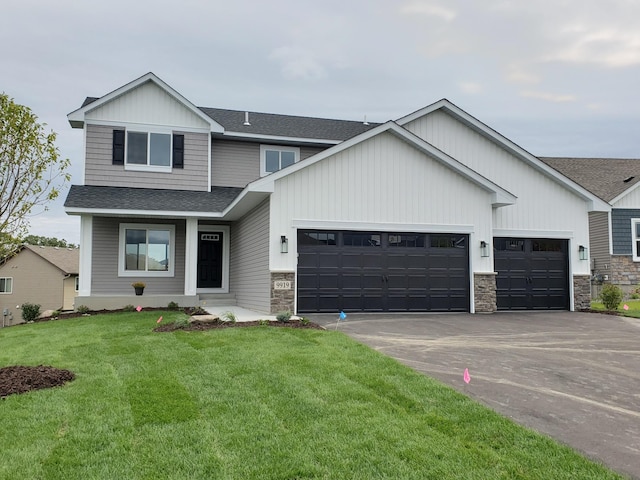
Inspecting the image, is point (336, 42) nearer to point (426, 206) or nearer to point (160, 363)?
point (426, 206)

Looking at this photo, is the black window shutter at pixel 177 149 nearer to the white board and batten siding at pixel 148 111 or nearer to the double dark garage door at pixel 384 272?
the white board and batten siding at pixel 148 111

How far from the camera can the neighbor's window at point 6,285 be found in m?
33.9

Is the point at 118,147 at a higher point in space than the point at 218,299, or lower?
higher

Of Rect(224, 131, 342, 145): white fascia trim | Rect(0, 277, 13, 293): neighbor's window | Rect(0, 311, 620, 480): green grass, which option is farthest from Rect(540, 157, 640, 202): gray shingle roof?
Rect(0, 277, 13, 293): neighbor's window

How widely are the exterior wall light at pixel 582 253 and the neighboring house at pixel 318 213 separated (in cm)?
29

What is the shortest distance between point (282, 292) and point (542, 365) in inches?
276

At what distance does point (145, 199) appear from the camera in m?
15.0

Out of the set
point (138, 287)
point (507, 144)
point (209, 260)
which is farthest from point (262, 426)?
point (507, 144)

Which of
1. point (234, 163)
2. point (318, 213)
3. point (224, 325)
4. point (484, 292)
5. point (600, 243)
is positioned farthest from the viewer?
point (600, 243)

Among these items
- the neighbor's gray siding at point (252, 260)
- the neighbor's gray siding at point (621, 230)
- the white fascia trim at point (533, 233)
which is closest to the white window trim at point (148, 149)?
the neighbor's gray siding at point (252, 260)

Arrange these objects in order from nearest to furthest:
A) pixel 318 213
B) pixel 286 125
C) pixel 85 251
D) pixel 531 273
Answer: pixel 318 213
pixel 85 251
pixel 531 273
pixel 286 125

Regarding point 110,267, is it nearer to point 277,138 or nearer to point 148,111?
point 148,111

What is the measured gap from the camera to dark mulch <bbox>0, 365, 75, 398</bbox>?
5418mm

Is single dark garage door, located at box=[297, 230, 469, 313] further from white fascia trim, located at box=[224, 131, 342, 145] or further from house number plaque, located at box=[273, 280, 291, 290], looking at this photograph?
white fascia trim, located at box=[224, 131, 342, 145]
